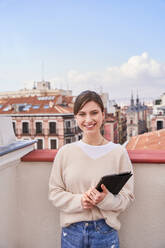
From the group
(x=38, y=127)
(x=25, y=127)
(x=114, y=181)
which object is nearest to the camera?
(x=114, y=181)

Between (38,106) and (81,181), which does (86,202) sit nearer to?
(81,181)

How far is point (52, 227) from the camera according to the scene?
1.28 metres

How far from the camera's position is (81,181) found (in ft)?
2.92

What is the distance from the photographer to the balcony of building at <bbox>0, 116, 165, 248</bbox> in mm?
1136

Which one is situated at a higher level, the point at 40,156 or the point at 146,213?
the point at 40,156

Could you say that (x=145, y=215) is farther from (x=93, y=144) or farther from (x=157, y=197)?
(x=93, y=144)

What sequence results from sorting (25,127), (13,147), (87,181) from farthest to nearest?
1. (25,127)
2. (13,147)
3. (87,181)

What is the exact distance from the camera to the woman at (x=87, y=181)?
88 cm

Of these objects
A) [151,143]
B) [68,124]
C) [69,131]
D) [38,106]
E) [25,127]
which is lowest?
[69,131]

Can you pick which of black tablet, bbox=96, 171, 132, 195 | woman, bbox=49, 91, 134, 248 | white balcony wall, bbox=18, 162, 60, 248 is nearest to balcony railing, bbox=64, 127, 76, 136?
white balcony wall, bbox=18, 162, 60, 248

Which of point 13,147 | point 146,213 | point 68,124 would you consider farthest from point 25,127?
point 146,213

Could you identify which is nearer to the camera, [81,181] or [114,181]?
[114,181]

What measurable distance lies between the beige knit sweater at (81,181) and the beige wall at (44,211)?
284 mm

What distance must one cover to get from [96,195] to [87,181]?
0.32 feet
